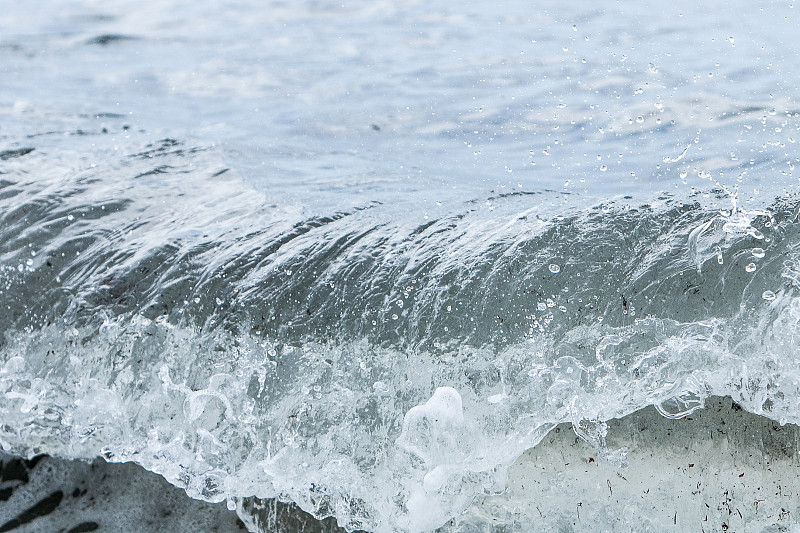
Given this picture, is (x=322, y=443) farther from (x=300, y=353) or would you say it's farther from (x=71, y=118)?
(x=71, y=118)

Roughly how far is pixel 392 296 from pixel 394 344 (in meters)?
0.13

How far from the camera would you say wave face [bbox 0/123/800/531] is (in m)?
1.91

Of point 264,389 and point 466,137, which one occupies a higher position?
point 466,137

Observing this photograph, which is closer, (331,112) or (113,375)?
(113,375)

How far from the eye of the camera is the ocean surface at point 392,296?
192cm

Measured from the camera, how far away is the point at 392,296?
2.07 m

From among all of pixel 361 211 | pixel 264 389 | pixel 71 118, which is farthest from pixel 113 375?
pixel 71 118

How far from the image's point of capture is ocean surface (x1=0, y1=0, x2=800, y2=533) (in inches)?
75.4

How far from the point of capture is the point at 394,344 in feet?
6.57

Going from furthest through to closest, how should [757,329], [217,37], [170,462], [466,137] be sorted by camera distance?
[217,37]
[466,137]
[170,462]
[757,329]

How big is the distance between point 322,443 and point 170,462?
402mm

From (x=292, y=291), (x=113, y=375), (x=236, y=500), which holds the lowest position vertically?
(x=236, y=500)

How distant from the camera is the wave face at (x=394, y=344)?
6.26ft

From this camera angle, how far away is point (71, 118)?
11.7ft
